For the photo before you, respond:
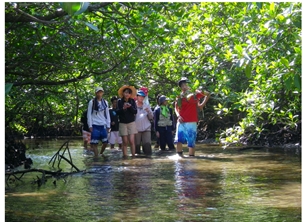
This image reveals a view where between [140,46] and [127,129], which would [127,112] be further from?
[140,46]

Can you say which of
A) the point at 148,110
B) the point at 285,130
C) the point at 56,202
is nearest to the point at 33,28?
the point at 56,202

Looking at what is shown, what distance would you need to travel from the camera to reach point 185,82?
434 inches

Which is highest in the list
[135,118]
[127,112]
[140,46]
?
[140,46]

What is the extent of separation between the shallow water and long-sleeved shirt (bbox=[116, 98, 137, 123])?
191 centimetres

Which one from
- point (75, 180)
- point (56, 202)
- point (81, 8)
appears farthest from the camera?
point (75, 180)

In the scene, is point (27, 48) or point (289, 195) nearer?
point (289, 195)

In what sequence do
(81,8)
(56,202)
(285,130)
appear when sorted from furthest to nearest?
(285,130) → (56,202) → (81,8)

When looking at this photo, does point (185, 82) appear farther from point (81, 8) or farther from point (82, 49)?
point (81, 8)

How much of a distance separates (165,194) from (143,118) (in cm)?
650

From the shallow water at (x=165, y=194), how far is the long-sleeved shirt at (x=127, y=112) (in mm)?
1906

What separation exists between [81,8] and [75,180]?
587cm

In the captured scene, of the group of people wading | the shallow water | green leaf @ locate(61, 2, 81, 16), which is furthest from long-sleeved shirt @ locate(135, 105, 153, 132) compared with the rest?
green leaf @ locate(61, 2, 81, 16)

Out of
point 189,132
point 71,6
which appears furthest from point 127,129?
point 71,6

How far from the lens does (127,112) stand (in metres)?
12.5
